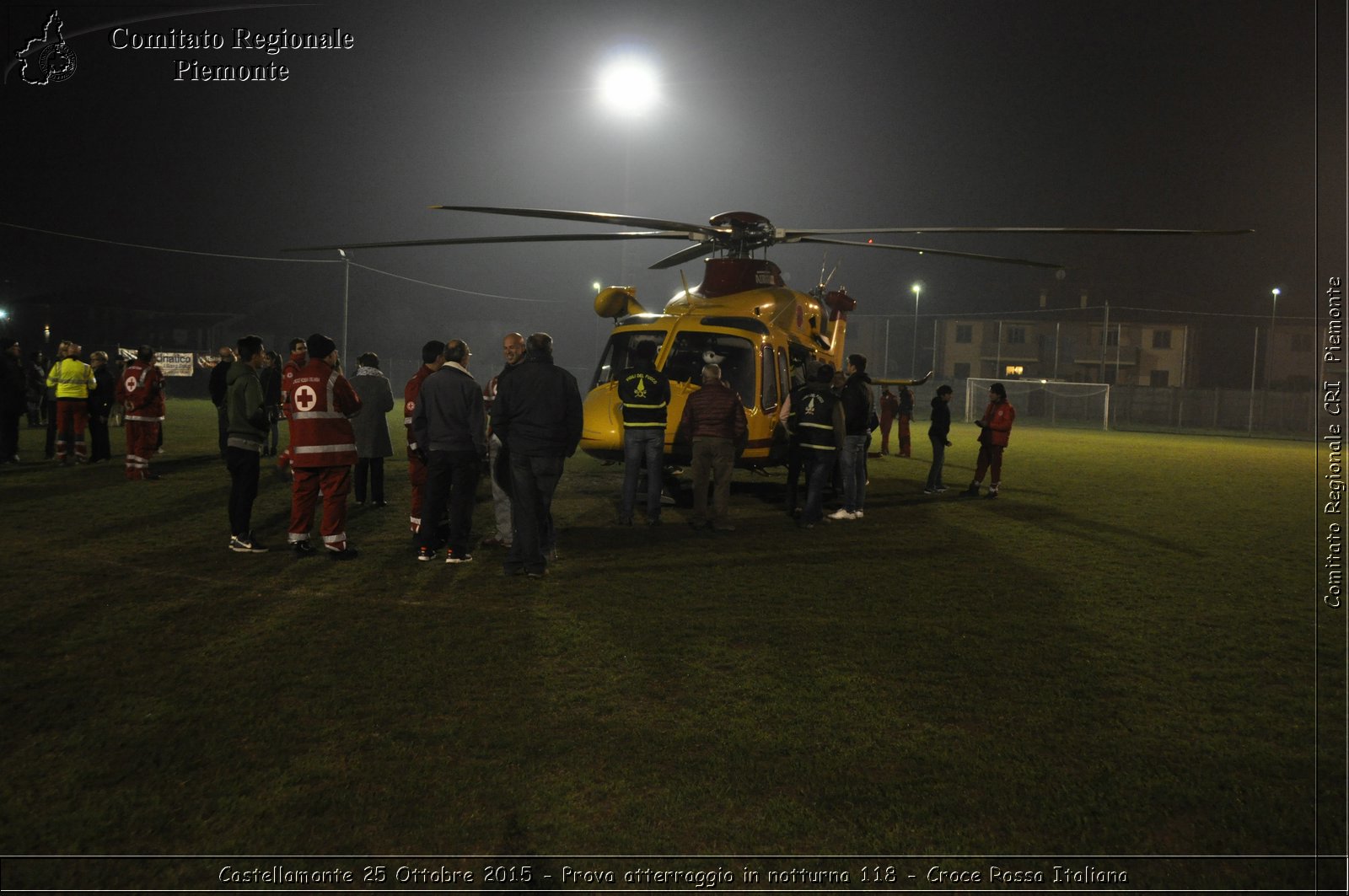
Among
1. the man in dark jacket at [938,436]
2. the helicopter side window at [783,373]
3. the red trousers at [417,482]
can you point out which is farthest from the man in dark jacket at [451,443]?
the man in dark jacket at [938,436]

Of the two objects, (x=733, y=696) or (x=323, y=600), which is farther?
(x=323, y=600)

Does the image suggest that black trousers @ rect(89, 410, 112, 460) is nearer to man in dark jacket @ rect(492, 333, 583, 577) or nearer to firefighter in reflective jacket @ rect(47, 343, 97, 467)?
firefighter in reflective jacket @ rect(47, 343, 97, 467)

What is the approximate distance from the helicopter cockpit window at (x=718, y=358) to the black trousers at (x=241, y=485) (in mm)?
5238

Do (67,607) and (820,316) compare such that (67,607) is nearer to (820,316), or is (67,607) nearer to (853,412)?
(853,412)

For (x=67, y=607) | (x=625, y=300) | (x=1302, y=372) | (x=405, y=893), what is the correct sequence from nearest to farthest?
1. (x=405, y=893)
2. (x=67, y=607)
3. (x=625, y=300)
4. (x=1302, y=372)

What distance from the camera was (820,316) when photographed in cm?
1384

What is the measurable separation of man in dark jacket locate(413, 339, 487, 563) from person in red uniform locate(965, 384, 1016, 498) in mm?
7907

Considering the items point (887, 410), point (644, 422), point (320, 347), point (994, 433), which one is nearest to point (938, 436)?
point (994, 433)

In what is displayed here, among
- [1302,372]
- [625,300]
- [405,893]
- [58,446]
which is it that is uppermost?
[1302,372]

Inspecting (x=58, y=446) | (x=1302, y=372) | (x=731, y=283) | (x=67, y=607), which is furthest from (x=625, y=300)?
(x=1302, y=372)

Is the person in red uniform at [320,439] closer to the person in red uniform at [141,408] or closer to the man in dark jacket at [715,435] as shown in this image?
the man in dark jacket at [715,435]

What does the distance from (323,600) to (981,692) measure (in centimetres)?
460

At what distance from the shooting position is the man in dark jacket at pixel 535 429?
6.95 metres

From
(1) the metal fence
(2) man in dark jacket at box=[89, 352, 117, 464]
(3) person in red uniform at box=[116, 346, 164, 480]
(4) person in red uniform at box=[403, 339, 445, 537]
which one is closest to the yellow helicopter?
(4) person in red uniform at box=[403, 339, 445, 537]
